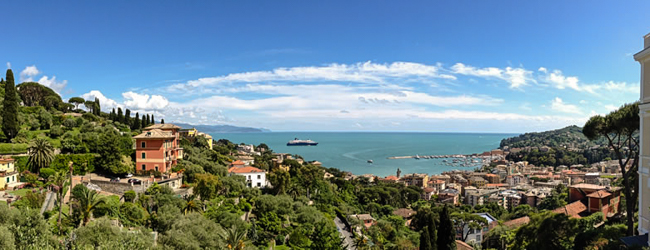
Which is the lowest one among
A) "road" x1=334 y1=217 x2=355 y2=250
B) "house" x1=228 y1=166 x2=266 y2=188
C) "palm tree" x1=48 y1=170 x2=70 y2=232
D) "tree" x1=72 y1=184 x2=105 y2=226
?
"road" x1=334 y1=217 x2=355 y2=250

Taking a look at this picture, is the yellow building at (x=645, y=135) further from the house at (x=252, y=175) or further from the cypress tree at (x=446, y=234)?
the house at (x=252, y=175)

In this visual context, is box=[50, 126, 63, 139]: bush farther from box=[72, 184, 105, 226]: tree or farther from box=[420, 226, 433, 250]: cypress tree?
box=[420, 226, 433, 250]: cypress tree

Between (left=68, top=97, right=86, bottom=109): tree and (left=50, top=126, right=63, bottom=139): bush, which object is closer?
(left=50, top=126, right=63, bottom=139): bush

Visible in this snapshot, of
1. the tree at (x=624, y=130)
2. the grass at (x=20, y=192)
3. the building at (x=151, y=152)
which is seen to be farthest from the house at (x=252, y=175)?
the tree at (x=624, y=130)

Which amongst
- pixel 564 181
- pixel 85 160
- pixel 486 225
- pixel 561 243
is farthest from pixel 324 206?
pixel 564 181

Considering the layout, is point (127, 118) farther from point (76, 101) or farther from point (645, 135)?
point (645, 135)

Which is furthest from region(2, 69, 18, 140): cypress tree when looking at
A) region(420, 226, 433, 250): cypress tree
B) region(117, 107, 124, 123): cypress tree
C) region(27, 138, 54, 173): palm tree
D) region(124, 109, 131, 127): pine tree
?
region(420, 226, 433, 250): cypress tree

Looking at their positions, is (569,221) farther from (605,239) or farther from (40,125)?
(40,125)
